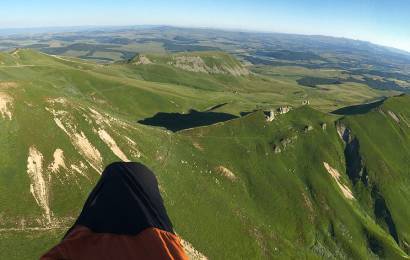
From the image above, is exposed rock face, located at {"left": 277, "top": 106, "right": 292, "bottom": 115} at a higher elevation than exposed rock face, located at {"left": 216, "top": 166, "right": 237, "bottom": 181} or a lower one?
higher

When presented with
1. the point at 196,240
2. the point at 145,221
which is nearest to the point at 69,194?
the point at 196,240

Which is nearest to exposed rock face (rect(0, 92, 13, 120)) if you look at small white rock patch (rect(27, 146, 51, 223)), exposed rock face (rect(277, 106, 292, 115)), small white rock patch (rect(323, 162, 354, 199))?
small white rock patch (rect(27, 146, 51, 223))

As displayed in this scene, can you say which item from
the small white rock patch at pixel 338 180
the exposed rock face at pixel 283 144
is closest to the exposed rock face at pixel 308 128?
the exposed rock face at pixel 283 144

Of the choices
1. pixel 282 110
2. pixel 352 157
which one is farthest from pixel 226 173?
pixel 352 157

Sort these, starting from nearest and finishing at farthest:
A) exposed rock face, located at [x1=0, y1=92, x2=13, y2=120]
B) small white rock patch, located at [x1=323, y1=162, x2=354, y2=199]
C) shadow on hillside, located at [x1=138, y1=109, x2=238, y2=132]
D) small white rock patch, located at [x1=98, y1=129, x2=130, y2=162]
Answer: exposed rock face, located at [x1=0, y1=92, x2=13, y2=120]
small white rock patch, located at [x1=98, y1=129, x2=130, y2=162]
small white rock patch, located at [x1=323, y1=162, x2=354, y2=199]
shadow on hillside, located at [x1=138, y1=109, x2=238, y2=132]

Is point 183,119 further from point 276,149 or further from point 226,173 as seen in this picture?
point 226,173

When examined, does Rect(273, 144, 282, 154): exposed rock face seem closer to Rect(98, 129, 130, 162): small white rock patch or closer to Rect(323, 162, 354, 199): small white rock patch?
Rect(323, 162, 354, 199): small white rock patch

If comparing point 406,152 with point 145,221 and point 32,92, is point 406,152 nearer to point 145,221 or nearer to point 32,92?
point 32,92
